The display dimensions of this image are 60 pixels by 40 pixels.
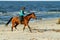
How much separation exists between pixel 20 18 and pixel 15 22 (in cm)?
114

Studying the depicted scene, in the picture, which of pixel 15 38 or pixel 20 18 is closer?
pixel 15 38

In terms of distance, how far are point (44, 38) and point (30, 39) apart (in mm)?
984

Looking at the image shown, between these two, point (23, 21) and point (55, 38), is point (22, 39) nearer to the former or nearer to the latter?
point (55, 38)

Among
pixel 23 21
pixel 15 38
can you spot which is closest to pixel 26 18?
pixel 23 21

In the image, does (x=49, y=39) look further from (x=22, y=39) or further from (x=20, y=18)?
(x=20, y=18)

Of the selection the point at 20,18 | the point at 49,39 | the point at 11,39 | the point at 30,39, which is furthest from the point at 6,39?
the point at 20,18

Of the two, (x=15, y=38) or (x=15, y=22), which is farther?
(x=15, y=22)

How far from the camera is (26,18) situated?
2142 cm

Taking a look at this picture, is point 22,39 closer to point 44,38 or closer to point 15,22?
point 44,38

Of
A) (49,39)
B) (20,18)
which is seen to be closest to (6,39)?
(49,39)

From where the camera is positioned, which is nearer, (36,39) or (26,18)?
(36,39)

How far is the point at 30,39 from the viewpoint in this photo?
1697cm

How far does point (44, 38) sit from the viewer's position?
57.1 ft

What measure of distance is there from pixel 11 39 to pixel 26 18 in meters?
4.70
